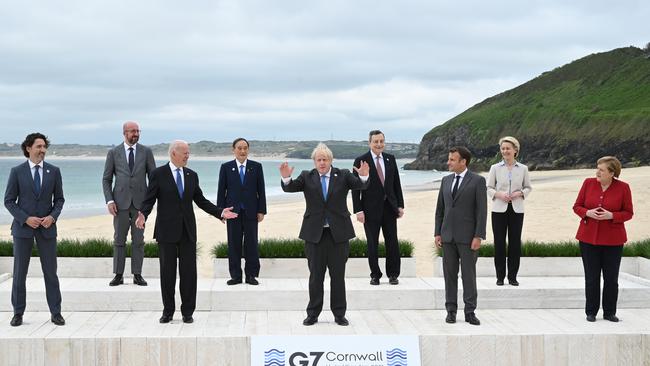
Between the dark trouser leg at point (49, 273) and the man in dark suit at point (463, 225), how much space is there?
3.54 m

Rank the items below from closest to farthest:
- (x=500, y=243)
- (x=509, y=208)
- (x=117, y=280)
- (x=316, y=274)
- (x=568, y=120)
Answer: (x=316, y=274) → (x=117, y=280) → (x=509, y=208) → (x=500, y=243) → (x=568, y=120)

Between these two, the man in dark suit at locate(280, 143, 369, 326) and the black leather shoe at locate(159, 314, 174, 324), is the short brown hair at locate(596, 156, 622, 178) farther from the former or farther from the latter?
the black leather shoe at locate(159, 314, 174, 324)

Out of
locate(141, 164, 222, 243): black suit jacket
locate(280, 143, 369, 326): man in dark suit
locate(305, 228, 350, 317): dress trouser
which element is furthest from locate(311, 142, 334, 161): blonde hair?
locate(141, 164, 222, 243): black suit jacket

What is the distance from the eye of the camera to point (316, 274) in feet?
21.1

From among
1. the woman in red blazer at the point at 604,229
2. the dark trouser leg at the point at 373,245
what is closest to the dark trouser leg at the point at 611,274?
the woman in red blazer at the point at 604,229

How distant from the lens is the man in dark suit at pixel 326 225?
633 centimetres

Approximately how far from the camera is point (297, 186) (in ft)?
20.7

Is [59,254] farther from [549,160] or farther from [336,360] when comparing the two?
[549,160]

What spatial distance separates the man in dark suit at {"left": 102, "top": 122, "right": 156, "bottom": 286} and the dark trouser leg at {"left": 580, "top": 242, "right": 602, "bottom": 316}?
14.6ft

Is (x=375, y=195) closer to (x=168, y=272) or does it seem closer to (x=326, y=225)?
(x=326, y=225)

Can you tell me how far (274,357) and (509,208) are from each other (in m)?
3.28

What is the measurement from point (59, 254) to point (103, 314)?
5.84 feet

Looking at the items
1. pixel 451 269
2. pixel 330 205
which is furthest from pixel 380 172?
pixel 451 269

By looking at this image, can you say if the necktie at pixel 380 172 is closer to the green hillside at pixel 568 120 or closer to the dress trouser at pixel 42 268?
the dress trouser at pixel 42 268
